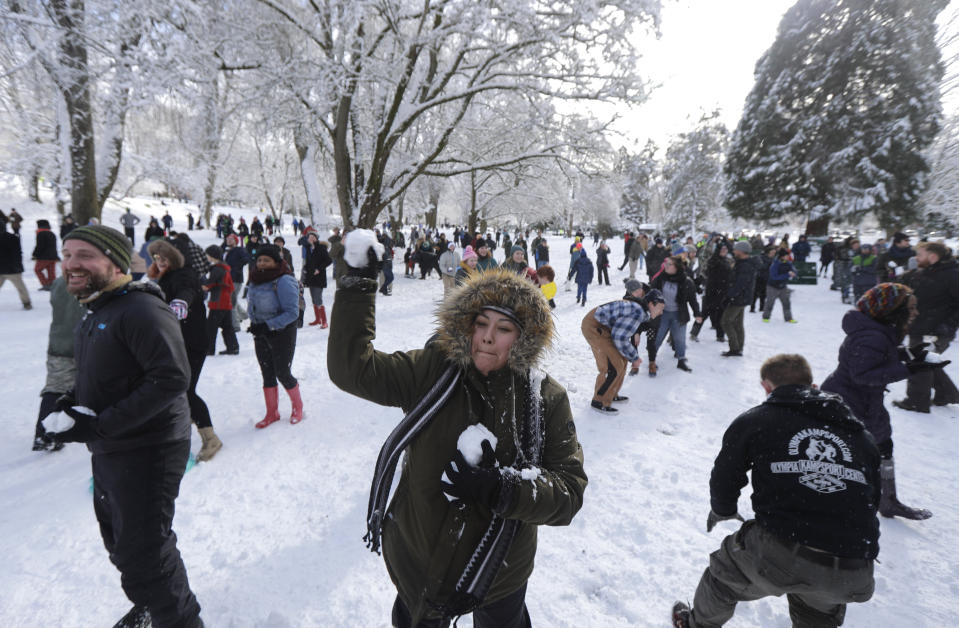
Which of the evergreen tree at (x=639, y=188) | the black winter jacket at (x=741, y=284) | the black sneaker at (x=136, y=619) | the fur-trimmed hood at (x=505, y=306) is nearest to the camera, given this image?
the fur-trimmed hood at (x=505, y=306)

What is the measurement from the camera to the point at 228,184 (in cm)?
3353

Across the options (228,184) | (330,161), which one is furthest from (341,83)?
(228,184)

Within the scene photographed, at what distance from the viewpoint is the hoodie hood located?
1732mm

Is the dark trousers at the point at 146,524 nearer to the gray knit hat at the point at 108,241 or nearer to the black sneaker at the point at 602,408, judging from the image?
the gray knit hat at the point at 108,241

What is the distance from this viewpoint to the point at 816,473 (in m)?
1.71

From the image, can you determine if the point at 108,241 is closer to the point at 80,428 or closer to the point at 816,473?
the point at 80,428

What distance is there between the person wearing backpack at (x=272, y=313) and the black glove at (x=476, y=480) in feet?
11.2

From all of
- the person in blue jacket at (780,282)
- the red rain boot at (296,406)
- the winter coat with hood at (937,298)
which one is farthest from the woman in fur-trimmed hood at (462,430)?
the person in blue jacket at (780,282)

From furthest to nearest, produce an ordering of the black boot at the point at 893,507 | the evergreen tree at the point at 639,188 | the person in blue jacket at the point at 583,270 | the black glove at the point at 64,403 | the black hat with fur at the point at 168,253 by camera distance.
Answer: the evergreen tree at the point at 639,188 → the person in blue jacket at the point at 583,270 → the black hat with fur at the point at 168,253 → the black boot at the point at 893,507 → the black glove at the point at 64,403

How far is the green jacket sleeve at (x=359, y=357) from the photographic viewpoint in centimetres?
142

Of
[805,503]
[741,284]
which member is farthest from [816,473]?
[741,284]

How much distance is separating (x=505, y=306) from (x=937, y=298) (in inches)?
263

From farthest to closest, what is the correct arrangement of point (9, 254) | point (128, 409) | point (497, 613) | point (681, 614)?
point (9, 254) < point (681, 614) < point (128, 409) < point (497, 613)

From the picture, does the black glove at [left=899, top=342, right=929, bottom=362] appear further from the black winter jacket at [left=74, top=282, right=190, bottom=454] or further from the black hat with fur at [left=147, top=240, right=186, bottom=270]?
the black hat with fur at [left=147, top=240, right=186, bottom=270]
